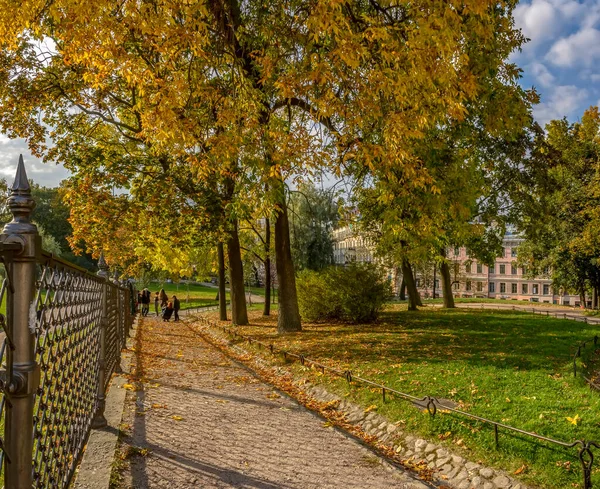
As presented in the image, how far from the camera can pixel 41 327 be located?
2949 millimetres

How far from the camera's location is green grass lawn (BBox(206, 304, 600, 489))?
5770 mm

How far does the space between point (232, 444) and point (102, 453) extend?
66.5 inches

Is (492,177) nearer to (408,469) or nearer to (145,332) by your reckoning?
(145,332)

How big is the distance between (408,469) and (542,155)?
584 inches

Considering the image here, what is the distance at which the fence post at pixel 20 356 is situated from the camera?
2.42 metres

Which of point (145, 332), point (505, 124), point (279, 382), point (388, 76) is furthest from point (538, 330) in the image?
point (145, 332)

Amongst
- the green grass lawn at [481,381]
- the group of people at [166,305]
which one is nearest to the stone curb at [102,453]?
the green grass lawn at [481,381]

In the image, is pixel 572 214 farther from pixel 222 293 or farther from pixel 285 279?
pixel 285 279

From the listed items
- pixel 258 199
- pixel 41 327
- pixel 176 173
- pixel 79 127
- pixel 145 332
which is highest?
pixel 79 127

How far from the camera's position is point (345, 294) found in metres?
18.6

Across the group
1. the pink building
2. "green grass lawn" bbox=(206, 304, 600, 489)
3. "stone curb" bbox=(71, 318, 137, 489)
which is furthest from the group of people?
the pink building

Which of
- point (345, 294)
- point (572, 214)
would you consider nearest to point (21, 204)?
point (345, 294)

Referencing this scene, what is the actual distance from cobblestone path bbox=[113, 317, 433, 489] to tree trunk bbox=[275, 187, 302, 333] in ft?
20.3

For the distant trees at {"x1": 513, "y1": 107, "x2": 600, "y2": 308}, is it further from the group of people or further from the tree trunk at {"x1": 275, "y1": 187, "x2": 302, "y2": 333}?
the group of people
